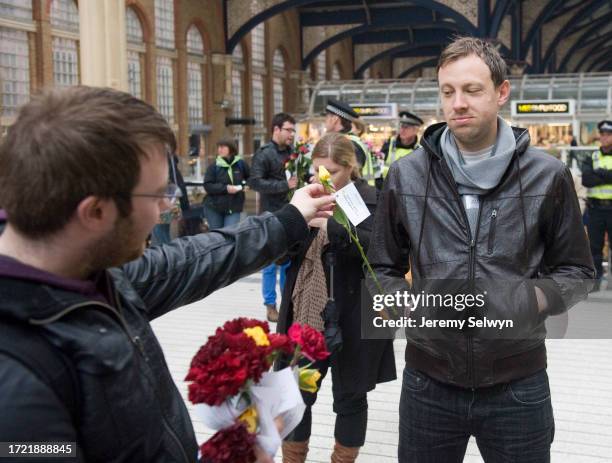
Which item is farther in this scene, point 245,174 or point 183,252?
point 245,174

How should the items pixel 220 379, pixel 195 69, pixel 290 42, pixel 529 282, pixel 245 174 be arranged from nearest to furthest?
1. pixel 220 379
2. pixel 529 282
3. pixel 245 174
4. pixel 195 69
5. pixel 290 42

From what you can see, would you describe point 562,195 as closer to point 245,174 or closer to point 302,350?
point 302,350

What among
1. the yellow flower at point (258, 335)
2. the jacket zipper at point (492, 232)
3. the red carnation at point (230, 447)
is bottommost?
the red carnation at point (230, 447)

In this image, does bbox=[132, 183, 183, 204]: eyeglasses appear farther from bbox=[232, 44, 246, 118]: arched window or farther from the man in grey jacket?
bbox=[232, 44, 246, 118]: arched window

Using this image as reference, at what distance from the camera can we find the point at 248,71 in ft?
102

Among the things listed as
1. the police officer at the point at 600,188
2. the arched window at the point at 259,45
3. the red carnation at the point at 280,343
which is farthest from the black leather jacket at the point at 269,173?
the arched window at the point at 259,45

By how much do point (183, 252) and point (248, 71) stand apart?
98.8ft

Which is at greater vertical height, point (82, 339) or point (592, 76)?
point (592, 76)

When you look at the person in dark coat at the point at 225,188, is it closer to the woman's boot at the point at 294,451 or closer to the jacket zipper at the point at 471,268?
the woman's boot at the point at 294,451

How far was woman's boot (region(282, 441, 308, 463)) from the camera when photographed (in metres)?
3.63

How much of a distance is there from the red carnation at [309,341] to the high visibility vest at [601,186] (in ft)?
24.5

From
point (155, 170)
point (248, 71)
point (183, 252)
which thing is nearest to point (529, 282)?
point (183, 252)

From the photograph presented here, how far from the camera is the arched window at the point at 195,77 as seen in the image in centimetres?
2722

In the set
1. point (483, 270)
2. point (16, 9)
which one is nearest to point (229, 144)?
point (483, 270)
